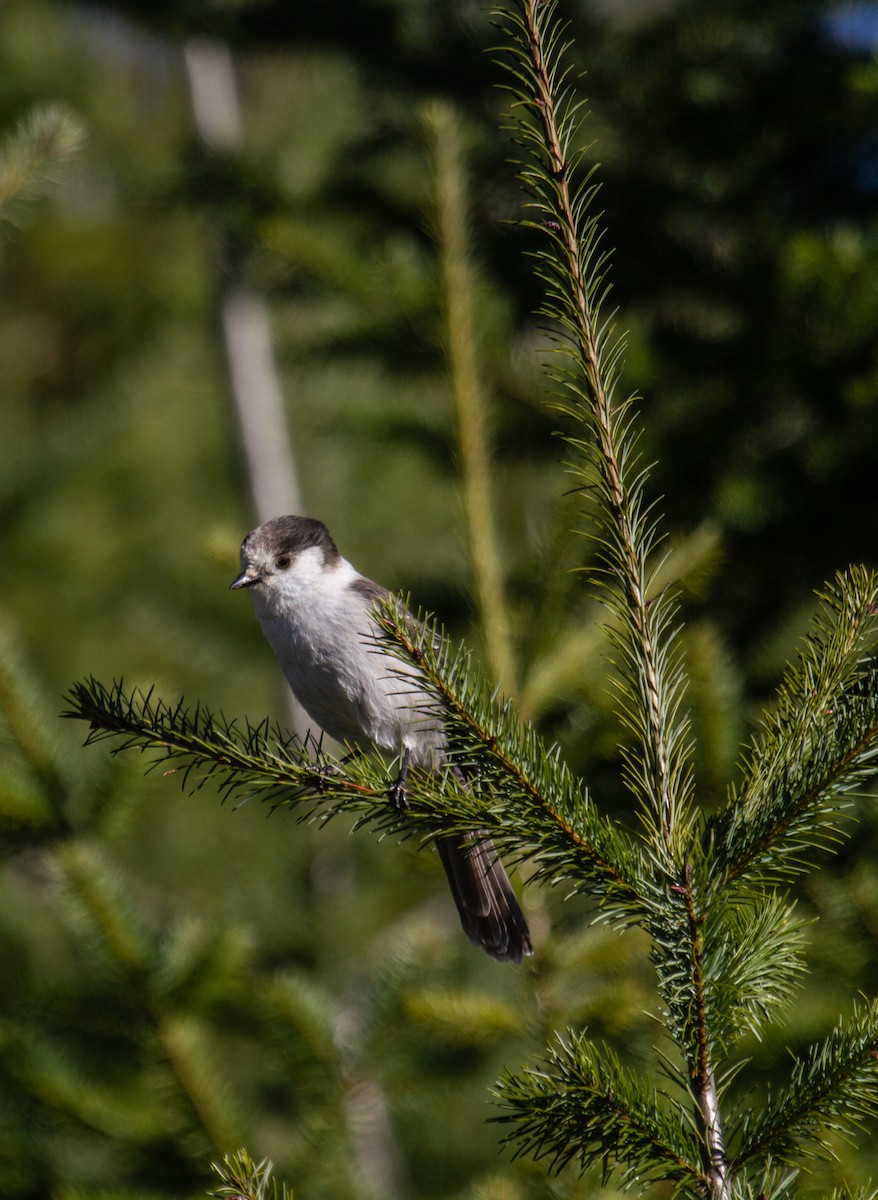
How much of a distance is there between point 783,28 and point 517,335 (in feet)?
4.14

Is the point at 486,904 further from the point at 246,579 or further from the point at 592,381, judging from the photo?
the point at 592,381

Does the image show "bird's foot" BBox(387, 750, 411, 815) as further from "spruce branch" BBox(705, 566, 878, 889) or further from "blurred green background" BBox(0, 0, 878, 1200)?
"blurred green background" BBox(0, 0, 878, 1200)

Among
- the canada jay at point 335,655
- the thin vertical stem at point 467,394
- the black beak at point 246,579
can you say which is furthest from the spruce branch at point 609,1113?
the black beak at point 246,579

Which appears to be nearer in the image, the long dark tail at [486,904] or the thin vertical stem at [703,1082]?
the thin vertical stem at [703,1082]

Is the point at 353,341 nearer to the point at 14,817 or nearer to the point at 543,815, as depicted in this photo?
the point at 14,817

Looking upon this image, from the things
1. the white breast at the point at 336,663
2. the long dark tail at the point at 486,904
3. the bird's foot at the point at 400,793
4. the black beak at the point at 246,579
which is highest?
the bird's foot at the point at 400,793

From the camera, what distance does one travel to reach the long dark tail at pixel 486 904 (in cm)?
275

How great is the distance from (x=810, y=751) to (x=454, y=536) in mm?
2722

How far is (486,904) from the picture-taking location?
114 inches

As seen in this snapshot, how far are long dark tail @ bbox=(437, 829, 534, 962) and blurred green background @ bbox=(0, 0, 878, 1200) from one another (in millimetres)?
77

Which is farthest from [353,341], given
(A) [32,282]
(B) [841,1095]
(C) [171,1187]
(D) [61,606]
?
(A) [32,282]

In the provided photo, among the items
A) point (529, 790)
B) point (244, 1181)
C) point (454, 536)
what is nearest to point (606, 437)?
point (529, 790)

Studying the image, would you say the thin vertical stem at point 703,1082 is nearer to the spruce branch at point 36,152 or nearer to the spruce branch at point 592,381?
the spruce branch at point 592,381

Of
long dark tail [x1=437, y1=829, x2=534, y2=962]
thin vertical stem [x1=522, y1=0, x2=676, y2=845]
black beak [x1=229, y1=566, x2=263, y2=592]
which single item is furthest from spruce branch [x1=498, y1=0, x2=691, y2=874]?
black beak [x1=229, y1=566, x2=263, y2=592]
